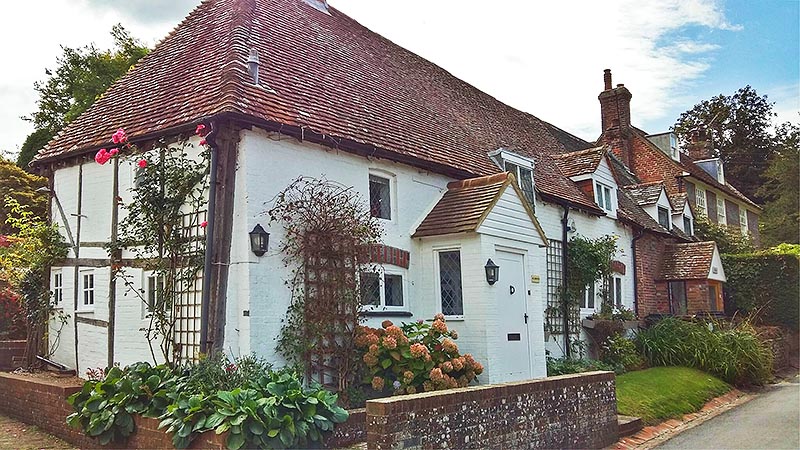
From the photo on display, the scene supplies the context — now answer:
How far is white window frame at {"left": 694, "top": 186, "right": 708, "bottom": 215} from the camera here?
3422cm

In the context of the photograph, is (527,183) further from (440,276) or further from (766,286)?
(766,286)

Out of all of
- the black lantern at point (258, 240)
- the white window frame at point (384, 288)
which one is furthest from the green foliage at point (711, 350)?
the black lantern at point (258, 240)

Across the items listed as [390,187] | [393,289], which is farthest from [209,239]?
[390,187]

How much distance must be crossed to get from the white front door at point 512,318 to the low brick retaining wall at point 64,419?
484 cm

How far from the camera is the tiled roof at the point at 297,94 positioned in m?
11.2

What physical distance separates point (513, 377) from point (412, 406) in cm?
590

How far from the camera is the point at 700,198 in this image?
3466 centimetres

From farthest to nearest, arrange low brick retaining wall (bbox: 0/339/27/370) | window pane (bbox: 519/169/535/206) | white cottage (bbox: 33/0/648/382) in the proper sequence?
window pane (bbox: 519/169/535/206)
low brick retaining wall (bbox: 0/339/27/370)
white cottage (bbox: 33/0/648/382)

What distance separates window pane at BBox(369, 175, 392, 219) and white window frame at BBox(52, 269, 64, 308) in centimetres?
619

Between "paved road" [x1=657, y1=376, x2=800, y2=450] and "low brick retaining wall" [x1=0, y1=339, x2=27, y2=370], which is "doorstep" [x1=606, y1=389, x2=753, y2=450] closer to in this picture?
"paved road" [x1=657, y1=376, x2=800, y2=450]

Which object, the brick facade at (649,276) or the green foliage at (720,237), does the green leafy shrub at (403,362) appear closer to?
the brick facade at (649,276)

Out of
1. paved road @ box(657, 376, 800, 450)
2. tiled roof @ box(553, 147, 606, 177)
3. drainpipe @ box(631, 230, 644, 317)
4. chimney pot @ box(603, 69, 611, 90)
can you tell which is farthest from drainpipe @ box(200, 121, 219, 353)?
chimney pot @ box(603, 69, 611, 90)

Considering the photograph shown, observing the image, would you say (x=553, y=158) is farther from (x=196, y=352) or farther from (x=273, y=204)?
(x=196, y=352)

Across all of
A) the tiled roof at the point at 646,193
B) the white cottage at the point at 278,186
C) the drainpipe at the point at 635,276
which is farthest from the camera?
the tiled roof at the point at 646,193
